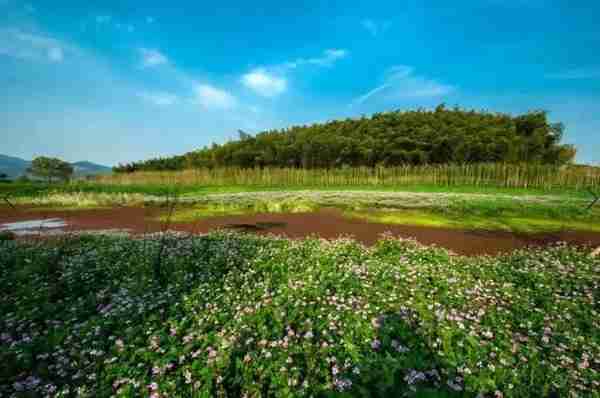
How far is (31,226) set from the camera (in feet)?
45.5

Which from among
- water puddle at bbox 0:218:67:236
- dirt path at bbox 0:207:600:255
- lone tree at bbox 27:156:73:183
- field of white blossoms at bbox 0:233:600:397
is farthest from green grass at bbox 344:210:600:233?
lone tree at bbox 27:156:73:183

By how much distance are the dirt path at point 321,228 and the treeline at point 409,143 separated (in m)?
50.9

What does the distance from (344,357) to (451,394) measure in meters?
1.06

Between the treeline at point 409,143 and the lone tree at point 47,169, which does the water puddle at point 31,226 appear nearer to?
the treeline at point 409,143

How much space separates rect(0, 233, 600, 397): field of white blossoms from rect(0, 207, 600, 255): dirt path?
3043mm

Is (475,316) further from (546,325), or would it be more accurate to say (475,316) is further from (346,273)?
(346,273)

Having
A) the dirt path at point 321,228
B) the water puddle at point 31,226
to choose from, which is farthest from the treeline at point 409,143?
the water puddle at point 31,226

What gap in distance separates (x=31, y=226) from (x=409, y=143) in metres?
64.9

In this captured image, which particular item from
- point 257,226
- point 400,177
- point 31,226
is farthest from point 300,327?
point 400,177

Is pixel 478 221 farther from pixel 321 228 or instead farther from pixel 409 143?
pixel 409 143

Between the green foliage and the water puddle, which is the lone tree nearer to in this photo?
the green foliage

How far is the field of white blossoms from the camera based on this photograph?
8.99ft

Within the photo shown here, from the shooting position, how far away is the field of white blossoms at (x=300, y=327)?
2.74 m

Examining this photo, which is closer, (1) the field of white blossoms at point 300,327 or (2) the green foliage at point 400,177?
(1) the field of white blossoms at point 300,327
